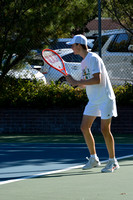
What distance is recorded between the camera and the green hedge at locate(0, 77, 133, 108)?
1476 centimetres

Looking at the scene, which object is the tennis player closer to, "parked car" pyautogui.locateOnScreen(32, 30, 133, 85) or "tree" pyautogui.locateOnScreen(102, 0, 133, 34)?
"parked car" pyautogui.locateOnScreen(32, 30, 133, 85)

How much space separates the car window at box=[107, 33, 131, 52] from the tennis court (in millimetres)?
4731

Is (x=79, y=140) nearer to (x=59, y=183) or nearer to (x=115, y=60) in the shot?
(x=115, y=60)

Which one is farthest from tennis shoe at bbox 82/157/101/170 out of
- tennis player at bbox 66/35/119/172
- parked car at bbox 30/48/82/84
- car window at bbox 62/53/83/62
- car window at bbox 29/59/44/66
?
car window at bbox 62/53/83/62

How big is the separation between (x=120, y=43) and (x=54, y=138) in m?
3.76

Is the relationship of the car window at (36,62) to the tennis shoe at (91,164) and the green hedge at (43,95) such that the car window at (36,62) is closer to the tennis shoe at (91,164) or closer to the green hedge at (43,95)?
the green hedge at (43,95)

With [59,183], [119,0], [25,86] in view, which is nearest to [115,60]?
[119,0]

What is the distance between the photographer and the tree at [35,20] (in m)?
14.7

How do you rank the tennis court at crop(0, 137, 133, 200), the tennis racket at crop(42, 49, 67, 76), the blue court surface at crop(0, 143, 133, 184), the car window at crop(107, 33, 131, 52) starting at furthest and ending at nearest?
the car window at crop(107, 33, 131, 52)
the tennis racket at crop(42, 49, 67, 76)
the blue court surface at crop(0, 143, 133, 184)
the tennis court at crop(0, 137, 133, 200)

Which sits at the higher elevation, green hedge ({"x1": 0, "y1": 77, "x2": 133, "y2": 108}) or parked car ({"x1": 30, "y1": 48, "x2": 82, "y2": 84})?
parked car ({"x1": 30, "y1": 48, "x2": 82, "y2": 84})

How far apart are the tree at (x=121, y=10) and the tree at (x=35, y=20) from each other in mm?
384

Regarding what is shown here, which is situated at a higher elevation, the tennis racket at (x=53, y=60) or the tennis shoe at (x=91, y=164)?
the tennis racket at (x=53, y=60)

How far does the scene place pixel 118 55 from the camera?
15.3 m

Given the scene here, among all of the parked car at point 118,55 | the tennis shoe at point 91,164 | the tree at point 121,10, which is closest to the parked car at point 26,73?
the parked car at point 118,55
